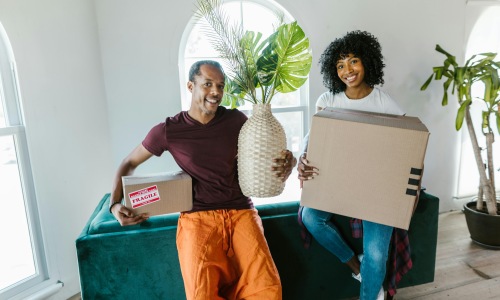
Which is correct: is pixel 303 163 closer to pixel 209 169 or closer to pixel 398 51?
pixel 209 169

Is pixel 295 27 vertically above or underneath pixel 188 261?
above

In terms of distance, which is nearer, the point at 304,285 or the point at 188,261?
the point at 188,261

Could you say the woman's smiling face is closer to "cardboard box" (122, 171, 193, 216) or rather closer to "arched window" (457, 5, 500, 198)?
"cardboard box" (122, 171, 193, 216)

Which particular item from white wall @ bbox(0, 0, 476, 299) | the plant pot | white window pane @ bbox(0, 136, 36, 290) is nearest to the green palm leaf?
white wall @ bbox(0, 0, 476, 299)

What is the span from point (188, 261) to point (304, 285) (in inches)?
27.4

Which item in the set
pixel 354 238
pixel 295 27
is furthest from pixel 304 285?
pixel 295 27

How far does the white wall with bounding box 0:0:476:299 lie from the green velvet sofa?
43 cm

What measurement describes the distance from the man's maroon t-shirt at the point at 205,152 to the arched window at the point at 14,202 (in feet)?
2.78

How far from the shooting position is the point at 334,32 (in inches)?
99.5

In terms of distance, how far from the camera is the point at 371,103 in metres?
1.61

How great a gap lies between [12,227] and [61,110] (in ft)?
2.30

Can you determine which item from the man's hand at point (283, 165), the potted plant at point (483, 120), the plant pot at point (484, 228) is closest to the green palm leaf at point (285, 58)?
the man's hand at point (283, 165)

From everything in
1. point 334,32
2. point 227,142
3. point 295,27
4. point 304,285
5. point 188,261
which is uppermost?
point 334,32

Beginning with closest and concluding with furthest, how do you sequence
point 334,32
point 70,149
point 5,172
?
point 5,172 < point 70,149 < point 334,32
